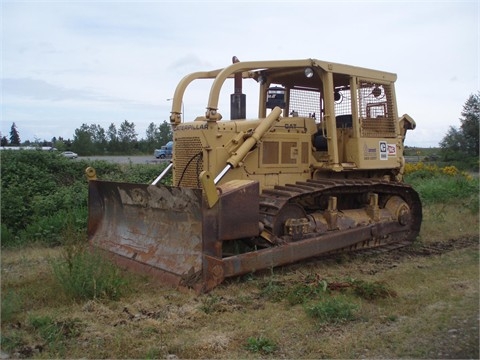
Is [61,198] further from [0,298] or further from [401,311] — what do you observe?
[401,311]

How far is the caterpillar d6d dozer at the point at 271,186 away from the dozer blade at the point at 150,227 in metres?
0.02

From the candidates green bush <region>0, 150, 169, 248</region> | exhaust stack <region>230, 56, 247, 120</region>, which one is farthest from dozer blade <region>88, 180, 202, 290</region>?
exhaust stack <region>230, 56, 247, 120</region>

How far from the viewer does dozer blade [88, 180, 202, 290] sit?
6.02 m

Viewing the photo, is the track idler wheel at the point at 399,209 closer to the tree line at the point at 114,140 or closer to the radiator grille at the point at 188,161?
the radiator grille at the point at 188,161

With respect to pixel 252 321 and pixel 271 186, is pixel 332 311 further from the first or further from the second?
pixel 271 186

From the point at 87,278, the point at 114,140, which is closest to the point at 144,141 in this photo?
the point at 114,140

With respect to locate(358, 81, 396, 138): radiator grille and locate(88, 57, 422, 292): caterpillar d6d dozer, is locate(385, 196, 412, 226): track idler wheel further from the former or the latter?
locate(358, 81, 396, 138): radiator grille

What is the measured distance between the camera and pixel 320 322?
4.75 meters

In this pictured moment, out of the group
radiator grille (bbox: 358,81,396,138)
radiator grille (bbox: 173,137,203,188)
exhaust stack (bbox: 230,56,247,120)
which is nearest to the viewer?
radiator grille (bbox: 173,137,203,188)

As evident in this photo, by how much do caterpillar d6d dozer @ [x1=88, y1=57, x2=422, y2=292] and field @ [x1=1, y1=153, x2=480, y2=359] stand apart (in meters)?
0.45

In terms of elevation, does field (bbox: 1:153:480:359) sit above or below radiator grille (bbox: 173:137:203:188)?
below

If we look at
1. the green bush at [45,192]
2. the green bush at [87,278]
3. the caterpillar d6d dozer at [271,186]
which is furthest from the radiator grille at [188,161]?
the green bush at [87,278]

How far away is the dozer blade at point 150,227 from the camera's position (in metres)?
6.02

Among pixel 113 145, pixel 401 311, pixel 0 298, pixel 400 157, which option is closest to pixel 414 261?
pixel 400 157
